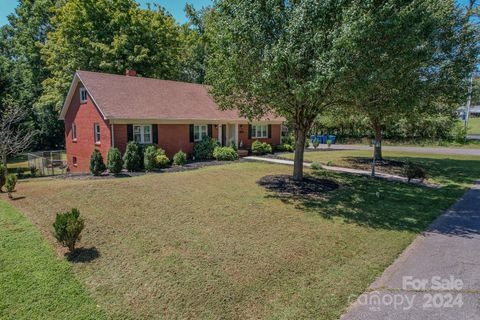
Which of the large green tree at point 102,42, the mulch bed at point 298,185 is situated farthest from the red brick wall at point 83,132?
the mulch bed at point 298,185

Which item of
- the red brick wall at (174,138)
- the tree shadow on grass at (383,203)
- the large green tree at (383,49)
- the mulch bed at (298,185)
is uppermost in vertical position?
the large green tree at (383,49)

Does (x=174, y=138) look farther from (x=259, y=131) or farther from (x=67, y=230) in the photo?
(x=67, y=230)

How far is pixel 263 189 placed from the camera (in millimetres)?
11250

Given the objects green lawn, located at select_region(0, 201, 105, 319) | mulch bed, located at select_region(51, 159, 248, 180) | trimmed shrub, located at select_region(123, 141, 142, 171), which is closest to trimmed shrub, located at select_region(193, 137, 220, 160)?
mulch bed, located at select_region(51, 159, 248, 180)

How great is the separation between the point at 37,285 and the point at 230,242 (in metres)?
3.71

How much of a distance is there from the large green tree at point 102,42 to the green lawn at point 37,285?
2262 centimetres

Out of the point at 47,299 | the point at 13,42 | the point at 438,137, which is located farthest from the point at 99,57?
the point at 438,137

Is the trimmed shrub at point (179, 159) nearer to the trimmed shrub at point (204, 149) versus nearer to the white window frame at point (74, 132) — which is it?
the trimmed shrub at point (204, 149)

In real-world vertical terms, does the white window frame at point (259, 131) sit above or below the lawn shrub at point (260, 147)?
above

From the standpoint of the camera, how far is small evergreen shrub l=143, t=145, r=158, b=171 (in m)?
15.7

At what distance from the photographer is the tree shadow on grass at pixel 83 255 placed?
5906mm

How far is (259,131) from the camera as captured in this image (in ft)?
79.9

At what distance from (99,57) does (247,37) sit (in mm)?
21842

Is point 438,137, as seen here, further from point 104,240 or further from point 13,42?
point 13,42
